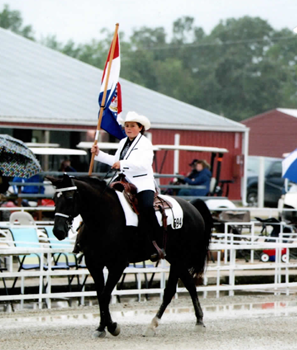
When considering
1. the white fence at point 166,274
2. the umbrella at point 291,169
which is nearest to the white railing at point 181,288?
the white fence at point 166,274

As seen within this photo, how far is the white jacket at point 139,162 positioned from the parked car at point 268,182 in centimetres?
2195

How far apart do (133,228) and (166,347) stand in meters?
1.45

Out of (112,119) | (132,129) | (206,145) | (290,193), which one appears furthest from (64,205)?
(206,145)

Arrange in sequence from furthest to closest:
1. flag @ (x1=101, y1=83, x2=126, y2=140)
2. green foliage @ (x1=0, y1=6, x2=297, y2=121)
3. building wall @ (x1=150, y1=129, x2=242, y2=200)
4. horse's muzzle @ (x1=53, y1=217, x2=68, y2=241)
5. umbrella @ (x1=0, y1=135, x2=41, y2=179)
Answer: green foliage @ (x1=0, y1=6, x2=297, y2=121) < building wall @ (x1=150, y1=129, x2=242, y2=200) < umbrella @ (x1=0, y1=135, x2=41, y2=179) < flag @ (x1=101, y1=83, x2=126, y2=140) < horse's muzzle @ (x1=53, y1=217, x2=68, y2=241)

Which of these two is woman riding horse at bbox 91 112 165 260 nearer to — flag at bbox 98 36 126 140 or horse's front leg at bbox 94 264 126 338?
horse's front leg at bbox 94 264 126 338

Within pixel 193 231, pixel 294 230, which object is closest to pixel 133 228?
pixel 193 231

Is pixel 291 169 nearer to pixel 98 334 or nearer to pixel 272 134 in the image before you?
pixel 98 334

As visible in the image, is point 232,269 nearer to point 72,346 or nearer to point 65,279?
point 65,279

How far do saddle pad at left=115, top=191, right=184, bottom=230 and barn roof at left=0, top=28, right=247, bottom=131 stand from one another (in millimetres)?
15678

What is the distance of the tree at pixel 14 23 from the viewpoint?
270 ft

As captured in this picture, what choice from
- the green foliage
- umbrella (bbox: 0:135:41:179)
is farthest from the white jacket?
the green foliage

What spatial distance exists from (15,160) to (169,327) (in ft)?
13.9

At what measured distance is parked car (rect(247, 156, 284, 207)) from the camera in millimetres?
31359

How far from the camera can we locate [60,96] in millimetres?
27938
